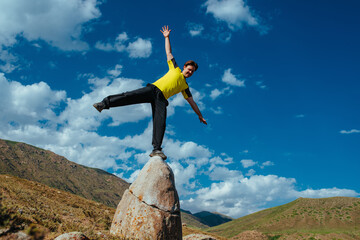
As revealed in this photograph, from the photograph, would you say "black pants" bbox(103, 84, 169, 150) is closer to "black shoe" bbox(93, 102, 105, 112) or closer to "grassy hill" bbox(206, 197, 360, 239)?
"black shoe" bbox(93, 102, 105, 112)

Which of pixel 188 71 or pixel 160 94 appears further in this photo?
pixel 188 71

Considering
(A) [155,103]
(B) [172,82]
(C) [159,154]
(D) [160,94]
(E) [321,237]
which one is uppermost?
(B) [172,82]

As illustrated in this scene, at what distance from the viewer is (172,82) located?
27.9 feet

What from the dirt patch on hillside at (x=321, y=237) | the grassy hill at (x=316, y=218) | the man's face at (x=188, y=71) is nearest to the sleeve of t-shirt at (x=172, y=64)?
the man's face at (x=188, y=71)

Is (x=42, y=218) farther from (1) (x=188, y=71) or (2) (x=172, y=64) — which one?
(1) (x=188, y=71)

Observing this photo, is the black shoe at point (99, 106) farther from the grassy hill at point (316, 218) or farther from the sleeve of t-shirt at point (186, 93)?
the grassy hill at point (316, 218)

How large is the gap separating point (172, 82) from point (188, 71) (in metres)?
0.75

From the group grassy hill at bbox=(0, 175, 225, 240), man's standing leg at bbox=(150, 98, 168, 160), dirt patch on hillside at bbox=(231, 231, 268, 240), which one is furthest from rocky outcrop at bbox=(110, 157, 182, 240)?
dirt patch on hillside at bbox=(231, 231, 268, 240)

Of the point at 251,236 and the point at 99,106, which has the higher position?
the point at 99,106

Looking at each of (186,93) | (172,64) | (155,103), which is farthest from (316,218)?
(155,103)

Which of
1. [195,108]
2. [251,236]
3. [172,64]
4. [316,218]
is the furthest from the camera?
[316,218]

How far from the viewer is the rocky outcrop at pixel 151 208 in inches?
286

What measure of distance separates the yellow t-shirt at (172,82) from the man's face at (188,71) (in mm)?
169

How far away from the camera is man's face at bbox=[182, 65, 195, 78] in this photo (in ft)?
28.8
